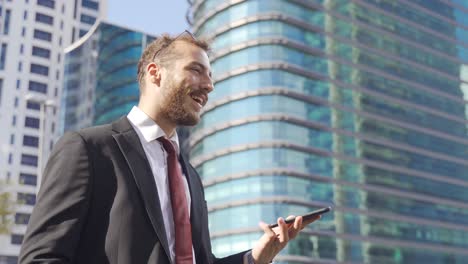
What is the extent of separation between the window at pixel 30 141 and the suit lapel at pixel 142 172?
91238 mm

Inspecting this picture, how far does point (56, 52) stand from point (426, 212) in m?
61.6

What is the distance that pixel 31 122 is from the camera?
9000 centimetres

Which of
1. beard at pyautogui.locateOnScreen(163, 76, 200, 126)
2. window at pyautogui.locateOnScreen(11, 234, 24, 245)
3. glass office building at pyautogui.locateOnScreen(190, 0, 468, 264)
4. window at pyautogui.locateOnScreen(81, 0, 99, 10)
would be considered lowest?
beard at pyautogui.locateOnScreen(163, 76, 200, 126)

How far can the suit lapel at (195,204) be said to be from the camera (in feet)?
9.62

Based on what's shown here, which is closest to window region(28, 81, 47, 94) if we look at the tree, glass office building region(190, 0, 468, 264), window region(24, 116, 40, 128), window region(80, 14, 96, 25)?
→ window region(24, 116, 40, 128)

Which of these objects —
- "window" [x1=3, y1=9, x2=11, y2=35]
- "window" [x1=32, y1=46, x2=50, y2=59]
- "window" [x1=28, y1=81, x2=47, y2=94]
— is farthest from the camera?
"window" [x1=32, y1=46, x2=50, y2=59]

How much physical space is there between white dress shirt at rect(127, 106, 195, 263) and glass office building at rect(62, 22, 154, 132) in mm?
66601

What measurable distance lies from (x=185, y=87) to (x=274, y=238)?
2.86 ft

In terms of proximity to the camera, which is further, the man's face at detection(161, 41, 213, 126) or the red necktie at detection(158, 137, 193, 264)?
the man's face at detection(161, 41, 213, 126)

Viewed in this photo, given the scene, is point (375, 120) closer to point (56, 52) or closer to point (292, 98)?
point (292, 98)

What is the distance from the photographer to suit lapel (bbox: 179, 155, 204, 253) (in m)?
2.93

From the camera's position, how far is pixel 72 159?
102 inches

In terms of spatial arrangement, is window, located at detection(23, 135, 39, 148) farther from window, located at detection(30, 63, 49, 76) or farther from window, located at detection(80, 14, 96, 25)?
window, located at detection(80, 14, 96, 25)

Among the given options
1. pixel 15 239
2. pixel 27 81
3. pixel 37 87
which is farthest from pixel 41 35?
pixel 15 239
